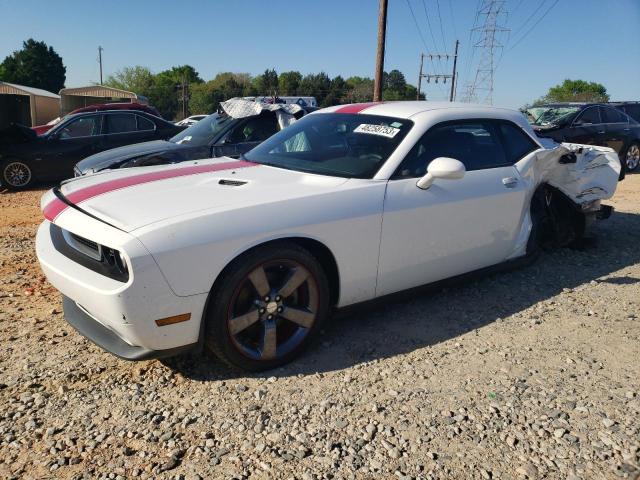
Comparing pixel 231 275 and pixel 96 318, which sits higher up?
pixel 231 275

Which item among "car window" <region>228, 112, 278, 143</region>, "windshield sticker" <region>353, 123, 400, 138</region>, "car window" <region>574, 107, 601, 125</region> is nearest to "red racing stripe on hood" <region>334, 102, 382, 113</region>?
"windshield sticker" <region>353, 123, 400, 138</region>

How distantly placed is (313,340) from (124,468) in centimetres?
133

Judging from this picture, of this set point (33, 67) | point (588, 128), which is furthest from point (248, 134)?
point (33, 67)

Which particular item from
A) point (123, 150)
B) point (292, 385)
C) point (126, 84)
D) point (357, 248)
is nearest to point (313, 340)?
point (292, 385)

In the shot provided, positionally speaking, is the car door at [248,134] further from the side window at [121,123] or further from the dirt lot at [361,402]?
the side window at [121,123]

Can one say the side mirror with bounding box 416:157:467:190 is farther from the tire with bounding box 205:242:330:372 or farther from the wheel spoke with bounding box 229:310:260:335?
the wheel spoke with bounding box 229:310:260:335

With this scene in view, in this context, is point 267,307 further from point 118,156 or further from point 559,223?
point 118,156

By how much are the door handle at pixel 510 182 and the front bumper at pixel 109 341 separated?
2665 mm

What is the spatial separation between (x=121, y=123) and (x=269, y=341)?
8.59 meters

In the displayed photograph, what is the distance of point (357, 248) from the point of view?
3.24m

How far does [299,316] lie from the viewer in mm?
3141

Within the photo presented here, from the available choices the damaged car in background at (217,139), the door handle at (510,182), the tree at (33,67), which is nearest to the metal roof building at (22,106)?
the damaged car in background at (217,139)

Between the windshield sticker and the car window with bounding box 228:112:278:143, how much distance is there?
12.1 feet

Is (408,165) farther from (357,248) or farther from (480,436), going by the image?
(480,436)
